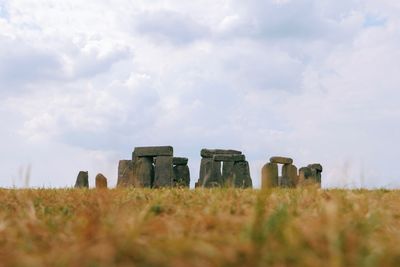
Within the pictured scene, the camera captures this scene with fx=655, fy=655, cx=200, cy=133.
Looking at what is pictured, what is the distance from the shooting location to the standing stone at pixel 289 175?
26109 mm

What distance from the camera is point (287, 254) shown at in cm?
307

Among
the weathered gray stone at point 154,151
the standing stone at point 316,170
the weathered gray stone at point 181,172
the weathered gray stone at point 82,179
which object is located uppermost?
the weathered gray stone at point 154,151

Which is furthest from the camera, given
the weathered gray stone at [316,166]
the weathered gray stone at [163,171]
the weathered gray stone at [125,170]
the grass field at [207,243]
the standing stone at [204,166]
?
the weathered gray stone at [316,166]

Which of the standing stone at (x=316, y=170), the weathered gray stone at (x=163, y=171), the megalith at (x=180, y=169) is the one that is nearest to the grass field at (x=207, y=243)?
the weathered gray stone at (x=163, y=171)

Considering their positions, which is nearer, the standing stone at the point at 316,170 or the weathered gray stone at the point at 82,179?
the weathered gray stone at the point at 82,179

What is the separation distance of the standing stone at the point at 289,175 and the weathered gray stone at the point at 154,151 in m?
5.29

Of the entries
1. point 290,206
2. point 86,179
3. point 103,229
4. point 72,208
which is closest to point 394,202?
point 290,206

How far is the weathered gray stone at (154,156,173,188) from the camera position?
76.9ft

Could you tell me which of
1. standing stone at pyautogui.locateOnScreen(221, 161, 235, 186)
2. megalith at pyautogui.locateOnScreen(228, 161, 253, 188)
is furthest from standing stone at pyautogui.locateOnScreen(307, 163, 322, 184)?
standing stone at pyautogui.locateOnScreen(221, 161, 235, 186)

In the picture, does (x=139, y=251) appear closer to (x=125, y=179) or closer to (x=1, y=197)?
(x=1, y=197)

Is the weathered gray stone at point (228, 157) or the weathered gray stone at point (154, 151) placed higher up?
the weathered gray stone at point (154, 151)

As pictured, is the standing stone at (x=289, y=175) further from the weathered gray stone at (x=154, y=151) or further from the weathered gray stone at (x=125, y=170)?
the weathered gray stone at (x=125, y=170)

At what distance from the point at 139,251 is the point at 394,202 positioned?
5096mm

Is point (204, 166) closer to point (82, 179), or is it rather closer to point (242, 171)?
point (242, 171)
